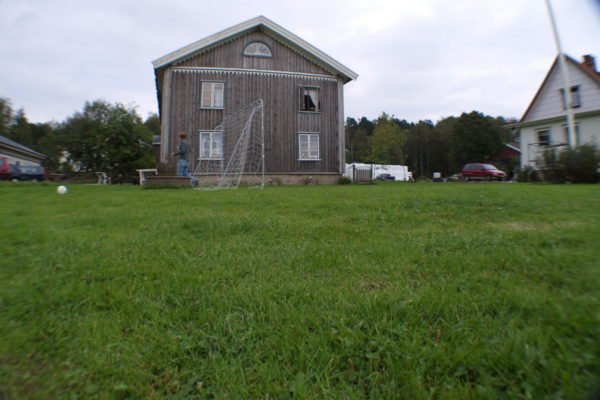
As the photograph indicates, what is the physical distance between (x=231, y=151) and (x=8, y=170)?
19.0m

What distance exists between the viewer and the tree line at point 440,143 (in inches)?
1919

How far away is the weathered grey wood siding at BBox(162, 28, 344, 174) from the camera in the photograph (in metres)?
15.9

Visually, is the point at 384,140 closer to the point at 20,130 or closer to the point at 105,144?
the point at 105,144

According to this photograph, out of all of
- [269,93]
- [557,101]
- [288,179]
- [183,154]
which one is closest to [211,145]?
[183,154]

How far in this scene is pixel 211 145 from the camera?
16.2 m

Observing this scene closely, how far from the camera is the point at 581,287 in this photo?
1725mm

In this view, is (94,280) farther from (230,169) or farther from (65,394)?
(230,169)

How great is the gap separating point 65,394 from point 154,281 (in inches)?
37.7

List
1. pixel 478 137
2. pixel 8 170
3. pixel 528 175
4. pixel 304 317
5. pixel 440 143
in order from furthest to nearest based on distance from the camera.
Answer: pixel 440 143, pixel 478 137, pixel 8 170, pixel 528 175, pixel 304 317

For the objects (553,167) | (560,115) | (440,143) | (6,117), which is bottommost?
(553,167)

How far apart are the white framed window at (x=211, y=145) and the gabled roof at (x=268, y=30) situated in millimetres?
4023

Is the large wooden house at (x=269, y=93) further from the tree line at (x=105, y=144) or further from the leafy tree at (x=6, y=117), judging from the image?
the leafy tree at (x=6, y=117)

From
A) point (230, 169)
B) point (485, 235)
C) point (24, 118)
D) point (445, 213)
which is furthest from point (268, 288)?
point (24, 118)

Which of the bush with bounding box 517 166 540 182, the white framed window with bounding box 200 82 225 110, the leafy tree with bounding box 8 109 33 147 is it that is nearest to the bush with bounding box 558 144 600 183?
the bush with bounding box 517 166 540 182
